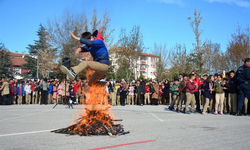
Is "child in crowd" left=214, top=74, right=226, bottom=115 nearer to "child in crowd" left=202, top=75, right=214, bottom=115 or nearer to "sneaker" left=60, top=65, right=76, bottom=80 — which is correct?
"child in crowd" left=202, top=75, right=214, bottom=115

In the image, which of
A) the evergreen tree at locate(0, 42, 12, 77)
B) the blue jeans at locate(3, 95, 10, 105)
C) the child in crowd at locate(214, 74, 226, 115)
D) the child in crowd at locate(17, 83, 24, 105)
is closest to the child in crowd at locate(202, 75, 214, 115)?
the child in crowd at locate(214, 74, 226, 115)

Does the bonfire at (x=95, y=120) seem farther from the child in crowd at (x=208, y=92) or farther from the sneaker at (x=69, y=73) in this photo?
the child in crowd at (x=208, y=92)

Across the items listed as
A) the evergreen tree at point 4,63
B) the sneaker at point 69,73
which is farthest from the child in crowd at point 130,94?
the evergreen tree at point 4,63

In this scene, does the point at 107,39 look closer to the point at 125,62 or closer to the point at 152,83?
the point at 125,62

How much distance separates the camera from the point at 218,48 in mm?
53000

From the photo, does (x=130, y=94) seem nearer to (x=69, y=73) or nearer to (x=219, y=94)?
(x=219, y=94)

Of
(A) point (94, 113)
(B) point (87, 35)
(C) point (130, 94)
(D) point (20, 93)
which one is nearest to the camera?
(B) point (87, 35)

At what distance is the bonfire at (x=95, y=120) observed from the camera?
664 cm

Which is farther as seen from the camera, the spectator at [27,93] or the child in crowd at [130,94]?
the child in crowd at [130,94]

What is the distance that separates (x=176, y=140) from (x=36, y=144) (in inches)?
130

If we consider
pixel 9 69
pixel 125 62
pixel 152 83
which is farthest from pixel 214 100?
pixel 9 69

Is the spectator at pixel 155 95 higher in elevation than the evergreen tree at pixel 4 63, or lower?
lower

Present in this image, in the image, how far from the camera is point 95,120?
22.4 ft

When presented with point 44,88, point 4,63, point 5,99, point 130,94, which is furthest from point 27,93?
point 4,63
